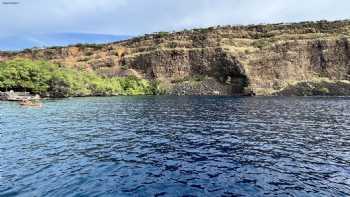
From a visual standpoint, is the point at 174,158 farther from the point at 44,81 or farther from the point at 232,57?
the point at 232,57

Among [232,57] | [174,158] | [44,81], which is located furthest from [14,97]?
[232,57]

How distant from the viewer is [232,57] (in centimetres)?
15362

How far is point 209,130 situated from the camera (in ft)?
151

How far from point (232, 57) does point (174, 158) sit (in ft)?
418

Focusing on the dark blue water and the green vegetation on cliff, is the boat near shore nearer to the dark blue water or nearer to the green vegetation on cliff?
the green vegetation on cliff

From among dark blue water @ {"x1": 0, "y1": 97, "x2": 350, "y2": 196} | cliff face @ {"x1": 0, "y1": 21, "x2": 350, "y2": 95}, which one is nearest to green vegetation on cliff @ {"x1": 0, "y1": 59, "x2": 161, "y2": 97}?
cliff face @ {"x1": 0, "y1": 21, "x2": 350, "y2": 95}

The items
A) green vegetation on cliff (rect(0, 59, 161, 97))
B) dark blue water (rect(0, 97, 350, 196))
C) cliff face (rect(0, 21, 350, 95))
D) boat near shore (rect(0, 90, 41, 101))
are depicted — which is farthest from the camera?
cliff face (rect(0, 21, 350, 95))

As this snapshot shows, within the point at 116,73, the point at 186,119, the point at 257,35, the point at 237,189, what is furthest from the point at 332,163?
the point at 257,35

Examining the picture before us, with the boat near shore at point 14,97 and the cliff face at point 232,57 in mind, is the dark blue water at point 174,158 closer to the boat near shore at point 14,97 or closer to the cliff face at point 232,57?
the boat near shore at point 14,97

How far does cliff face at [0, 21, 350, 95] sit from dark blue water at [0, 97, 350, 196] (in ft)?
314

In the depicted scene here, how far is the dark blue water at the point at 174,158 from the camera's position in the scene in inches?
880

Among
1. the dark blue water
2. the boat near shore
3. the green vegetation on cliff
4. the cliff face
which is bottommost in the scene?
the dark blue water

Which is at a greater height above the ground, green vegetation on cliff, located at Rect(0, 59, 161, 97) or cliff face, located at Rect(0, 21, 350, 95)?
cliff face, located at Rect(0, 21, 350, 95)

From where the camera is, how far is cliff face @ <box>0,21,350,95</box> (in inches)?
5763
